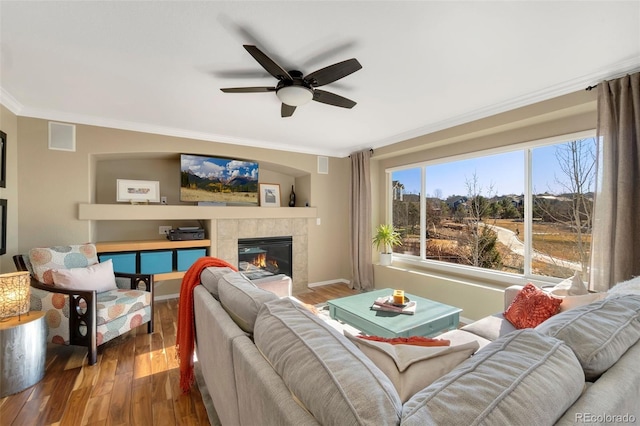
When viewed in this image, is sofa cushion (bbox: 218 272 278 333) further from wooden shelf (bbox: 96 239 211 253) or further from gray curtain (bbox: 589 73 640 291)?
gray curtain (bbox: 589 73 640 291)

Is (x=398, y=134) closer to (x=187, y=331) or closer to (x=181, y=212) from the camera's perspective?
(x=181, y=212)

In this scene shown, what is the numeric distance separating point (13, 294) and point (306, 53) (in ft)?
8.93

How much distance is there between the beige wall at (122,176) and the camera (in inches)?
120

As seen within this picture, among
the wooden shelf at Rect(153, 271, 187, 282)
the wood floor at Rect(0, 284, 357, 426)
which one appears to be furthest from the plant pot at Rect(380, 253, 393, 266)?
the wood floor at Rect(0, 284, 357, 426)

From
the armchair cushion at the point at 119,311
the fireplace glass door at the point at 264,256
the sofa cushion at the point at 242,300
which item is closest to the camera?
the sofa cushion at the point at 242,300

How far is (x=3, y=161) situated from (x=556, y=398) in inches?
168

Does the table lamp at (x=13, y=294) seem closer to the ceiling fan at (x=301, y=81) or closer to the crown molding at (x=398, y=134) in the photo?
the crown molding at (x=398, y=134)

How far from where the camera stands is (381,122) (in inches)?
136

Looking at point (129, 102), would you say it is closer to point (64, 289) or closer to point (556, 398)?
point (64, 289)

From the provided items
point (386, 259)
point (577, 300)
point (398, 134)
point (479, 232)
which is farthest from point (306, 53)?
point (386, 259)

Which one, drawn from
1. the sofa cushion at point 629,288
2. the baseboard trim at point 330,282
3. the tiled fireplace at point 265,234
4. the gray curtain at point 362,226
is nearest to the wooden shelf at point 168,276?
the tiled fireplace at point 265,234

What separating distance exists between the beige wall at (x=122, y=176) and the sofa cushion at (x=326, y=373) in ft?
11.4

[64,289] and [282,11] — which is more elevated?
[282,11]

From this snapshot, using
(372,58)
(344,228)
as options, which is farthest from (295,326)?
(344,228)
